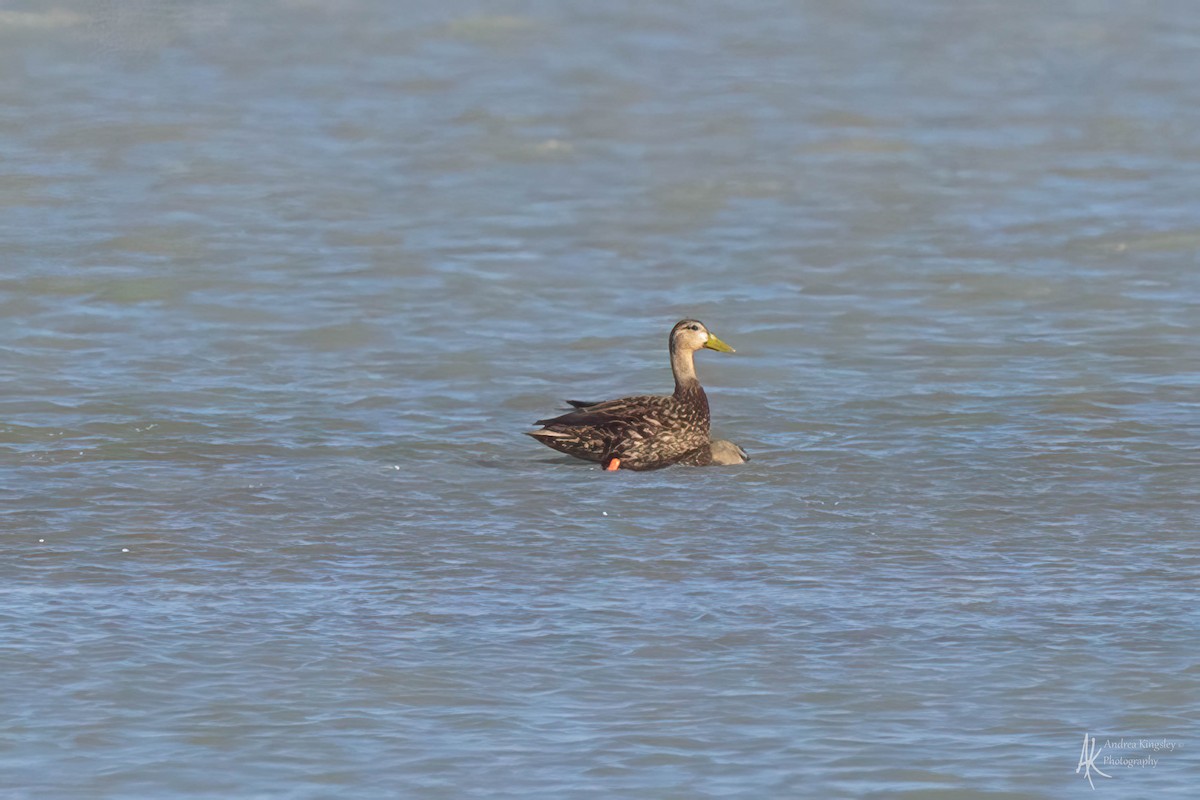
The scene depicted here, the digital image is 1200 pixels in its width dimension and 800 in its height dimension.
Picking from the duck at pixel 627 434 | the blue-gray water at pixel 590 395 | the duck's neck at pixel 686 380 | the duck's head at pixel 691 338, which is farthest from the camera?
the duck's head at pixel 691 338

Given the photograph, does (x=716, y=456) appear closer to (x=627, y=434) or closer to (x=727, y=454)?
(x=727, y=454)

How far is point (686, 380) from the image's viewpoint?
47.7 ft

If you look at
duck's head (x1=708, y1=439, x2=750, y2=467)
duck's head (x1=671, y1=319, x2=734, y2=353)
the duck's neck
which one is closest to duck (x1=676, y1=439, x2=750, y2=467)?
duck's head (x1=708, y1=439, x2=750, y2=467)

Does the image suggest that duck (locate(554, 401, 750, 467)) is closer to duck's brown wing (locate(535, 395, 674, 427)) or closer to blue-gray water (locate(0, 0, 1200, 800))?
blue-gray water (locate(0, 0, 1200, 800))

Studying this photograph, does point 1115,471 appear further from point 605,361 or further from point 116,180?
point 116,180

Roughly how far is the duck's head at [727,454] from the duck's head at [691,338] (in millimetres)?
1138

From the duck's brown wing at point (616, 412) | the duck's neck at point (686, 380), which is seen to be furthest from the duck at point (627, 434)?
the duck's neck at point (686, 380)

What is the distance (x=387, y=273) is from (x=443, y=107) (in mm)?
6868

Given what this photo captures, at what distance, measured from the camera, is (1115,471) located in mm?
13062

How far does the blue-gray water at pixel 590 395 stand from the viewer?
336 inches

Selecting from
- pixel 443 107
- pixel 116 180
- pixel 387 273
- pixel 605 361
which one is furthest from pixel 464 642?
pixel 443 107

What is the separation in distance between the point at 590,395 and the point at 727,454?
2285 mm

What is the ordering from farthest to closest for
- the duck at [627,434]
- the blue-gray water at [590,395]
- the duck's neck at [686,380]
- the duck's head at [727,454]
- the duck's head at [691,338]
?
1. the duck's head at [691,338]
2. the duck's neck at [686,380]
3. the duck at [627,434]
4. the duck's head at [727,454]
5. the blue-gray water at [590,395]

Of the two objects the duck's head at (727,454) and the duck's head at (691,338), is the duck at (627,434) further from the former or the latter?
the duck's head at (691,338)
